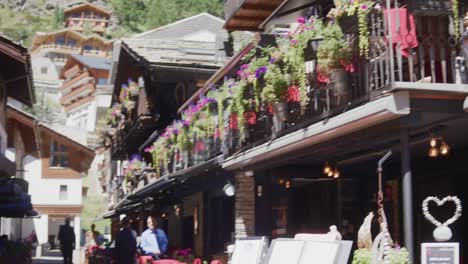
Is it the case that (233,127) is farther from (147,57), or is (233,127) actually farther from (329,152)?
(147,57)

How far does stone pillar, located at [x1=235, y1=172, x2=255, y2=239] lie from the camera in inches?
663

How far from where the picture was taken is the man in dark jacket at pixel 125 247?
1625 cm

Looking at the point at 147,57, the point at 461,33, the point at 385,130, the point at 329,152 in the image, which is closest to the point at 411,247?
the point at 385,130

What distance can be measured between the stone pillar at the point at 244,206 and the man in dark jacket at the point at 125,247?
86.0 inches

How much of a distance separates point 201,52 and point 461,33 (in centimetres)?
1832

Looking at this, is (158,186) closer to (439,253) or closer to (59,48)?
(439,253)

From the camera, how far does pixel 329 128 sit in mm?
10625

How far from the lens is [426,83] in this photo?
888 centimetres

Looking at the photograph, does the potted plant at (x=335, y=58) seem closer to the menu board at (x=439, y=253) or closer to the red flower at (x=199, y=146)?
the menu board at (x=439, y=253)

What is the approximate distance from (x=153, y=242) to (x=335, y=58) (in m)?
7.18

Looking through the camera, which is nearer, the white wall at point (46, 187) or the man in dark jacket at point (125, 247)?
the man in dark jacket at point (125, 247)

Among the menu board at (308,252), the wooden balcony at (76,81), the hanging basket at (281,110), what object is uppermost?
the wooden balcony at (76,81)

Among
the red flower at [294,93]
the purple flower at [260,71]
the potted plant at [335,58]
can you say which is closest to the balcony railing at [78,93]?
the purple flower at [260,71]

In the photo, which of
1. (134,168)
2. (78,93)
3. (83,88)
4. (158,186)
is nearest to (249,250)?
(158,186)
